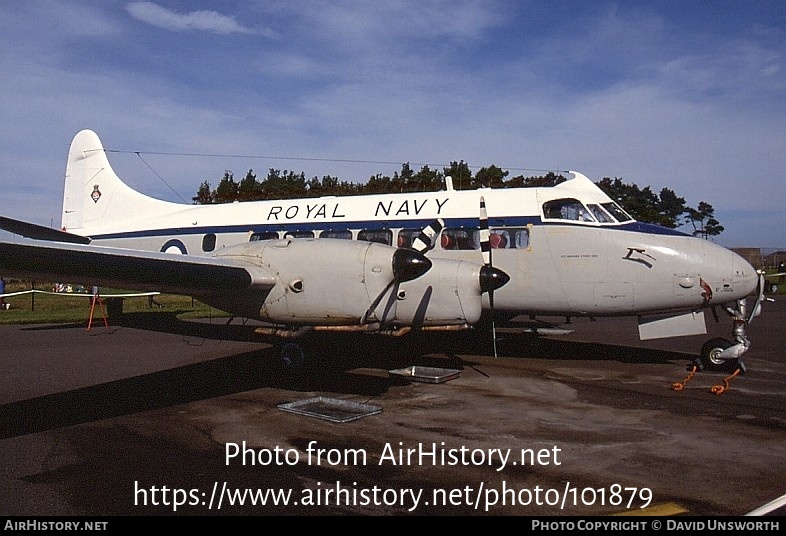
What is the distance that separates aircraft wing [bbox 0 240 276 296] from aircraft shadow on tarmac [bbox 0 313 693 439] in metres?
1.73

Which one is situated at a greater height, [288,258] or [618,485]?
[288,258]

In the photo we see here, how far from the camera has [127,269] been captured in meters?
7.61

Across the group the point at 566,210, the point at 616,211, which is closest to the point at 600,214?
the point at 616,211

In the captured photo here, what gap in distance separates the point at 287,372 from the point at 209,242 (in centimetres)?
471

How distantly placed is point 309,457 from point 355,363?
18.6 feet

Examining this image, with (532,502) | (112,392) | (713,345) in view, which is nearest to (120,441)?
(112,392)

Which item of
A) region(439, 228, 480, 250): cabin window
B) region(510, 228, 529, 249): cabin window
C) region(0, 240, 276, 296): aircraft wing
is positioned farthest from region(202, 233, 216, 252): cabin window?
region(510, 228, 529, 249): cabin window

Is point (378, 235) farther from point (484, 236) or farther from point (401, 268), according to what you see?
point (401, 268)

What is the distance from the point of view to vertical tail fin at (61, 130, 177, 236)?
1624 cm

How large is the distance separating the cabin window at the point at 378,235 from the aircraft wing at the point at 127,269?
3.93 metres

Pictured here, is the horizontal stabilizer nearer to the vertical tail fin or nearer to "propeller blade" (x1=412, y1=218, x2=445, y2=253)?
the vertical tail fin

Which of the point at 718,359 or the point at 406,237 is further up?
the point at 406,237
